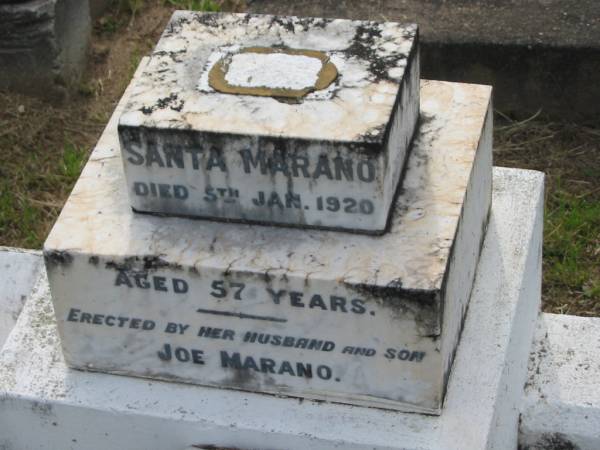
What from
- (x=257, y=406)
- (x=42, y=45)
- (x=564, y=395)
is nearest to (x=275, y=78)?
(x=257, y=406)

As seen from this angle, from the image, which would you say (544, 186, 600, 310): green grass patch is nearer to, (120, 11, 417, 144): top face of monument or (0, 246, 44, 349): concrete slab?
(120, 11, 417, 144): top face of monument

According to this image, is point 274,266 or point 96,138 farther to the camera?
point 96,138

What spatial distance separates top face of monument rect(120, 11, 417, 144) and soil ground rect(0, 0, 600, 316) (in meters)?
1.47

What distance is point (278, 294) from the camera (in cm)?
262

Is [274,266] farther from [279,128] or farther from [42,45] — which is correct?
[42,45]

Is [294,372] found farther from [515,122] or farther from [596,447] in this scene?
[515,122]

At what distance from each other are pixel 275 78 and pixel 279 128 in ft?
0.64

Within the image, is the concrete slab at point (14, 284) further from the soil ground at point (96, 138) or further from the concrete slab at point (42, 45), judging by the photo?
the concrete slab at point (42, 45)

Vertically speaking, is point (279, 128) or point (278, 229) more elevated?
point (279, 128)

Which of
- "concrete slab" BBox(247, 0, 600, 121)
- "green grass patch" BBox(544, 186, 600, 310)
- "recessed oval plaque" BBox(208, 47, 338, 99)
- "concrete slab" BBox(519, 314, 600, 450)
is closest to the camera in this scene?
"recessed oval plaque" BBox(208, 47, 338, 99)

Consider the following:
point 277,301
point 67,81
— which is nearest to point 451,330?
point 277,301

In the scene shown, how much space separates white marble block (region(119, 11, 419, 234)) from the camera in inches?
101

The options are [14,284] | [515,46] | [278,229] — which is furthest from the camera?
[515,46]

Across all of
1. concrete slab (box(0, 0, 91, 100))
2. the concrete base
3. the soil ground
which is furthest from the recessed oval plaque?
concrete slab (box(0, 0, 91, 100))
